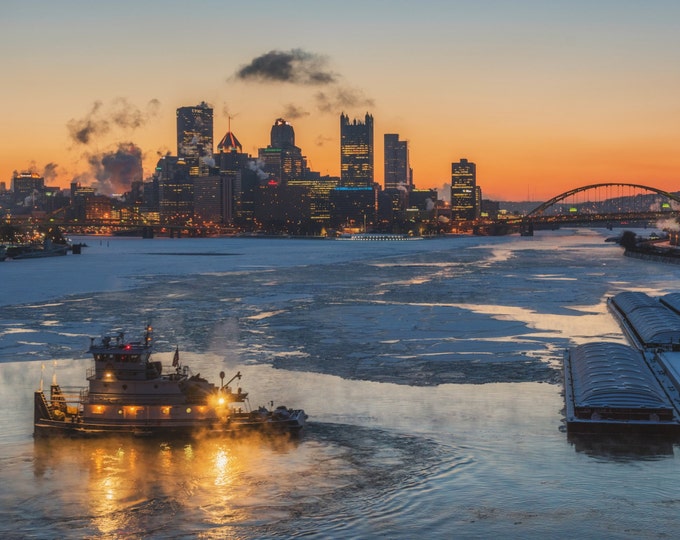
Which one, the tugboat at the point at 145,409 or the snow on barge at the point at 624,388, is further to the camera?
the snow on barge at the point at 624,388

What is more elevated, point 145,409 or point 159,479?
point 145,409

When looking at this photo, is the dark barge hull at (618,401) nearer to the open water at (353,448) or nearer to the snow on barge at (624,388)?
the snow on barge at (624,388)

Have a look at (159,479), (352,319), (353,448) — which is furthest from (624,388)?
(352,319)

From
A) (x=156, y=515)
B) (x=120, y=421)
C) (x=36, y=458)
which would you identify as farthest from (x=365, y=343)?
(x=156, y=515)

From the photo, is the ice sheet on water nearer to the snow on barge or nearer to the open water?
the open water

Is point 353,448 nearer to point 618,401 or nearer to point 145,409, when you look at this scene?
point 145,409

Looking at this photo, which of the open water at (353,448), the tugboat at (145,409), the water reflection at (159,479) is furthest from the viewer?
the tugboat at (145,409)

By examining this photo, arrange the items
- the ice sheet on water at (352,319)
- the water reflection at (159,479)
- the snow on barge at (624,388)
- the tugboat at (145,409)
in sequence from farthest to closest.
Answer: the ice sheet on water at (352,319) < the snow on barge at (624,388) < the tugboat at (145,409) < the water reflection at (159,479)

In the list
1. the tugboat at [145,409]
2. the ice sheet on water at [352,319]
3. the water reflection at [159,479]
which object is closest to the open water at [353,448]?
the water reflection at [159,479]
